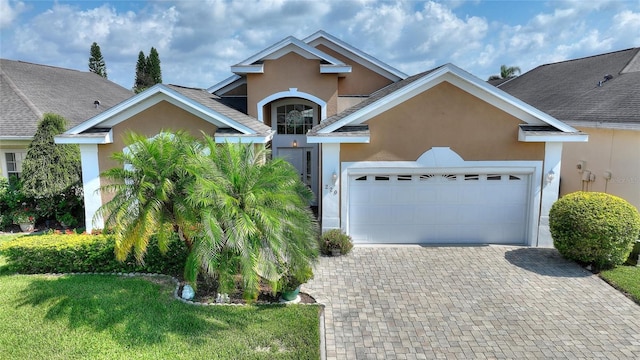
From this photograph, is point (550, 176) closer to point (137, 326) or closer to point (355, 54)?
point (355, 54)

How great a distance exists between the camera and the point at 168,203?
26.4ft

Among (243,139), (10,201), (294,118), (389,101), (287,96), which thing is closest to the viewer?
(389,101)

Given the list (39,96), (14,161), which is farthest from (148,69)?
(14,161)

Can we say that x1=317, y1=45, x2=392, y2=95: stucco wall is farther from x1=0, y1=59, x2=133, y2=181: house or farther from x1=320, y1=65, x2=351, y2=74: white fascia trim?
x1=0, y1=59, x2=133, y2=181: house

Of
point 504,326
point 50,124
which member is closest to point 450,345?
point 504,326

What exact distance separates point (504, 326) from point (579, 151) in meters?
11.4

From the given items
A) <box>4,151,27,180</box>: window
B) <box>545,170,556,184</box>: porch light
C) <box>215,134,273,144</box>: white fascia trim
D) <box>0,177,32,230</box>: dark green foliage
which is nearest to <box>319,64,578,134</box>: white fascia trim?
<box>545,170,556,184</box>: porch light

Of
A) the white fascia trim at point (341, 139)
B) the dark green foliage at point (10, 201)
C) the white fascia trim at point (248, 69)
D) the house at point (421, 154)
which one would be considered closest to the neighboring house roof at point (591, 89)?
the house at point (421, 154)

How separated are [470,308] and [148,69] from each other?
2020 inches

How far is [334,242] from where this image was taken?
11.7 metres

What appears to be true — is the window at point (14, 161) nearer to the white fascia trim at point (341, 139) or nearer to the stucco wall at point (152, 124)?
the stucco wall at point (152, 124)

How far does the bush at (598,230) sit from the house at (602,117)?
3309mm

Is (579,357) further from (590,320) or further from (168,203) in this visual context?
(168,203)

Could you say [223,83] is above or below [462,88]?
Result: above
